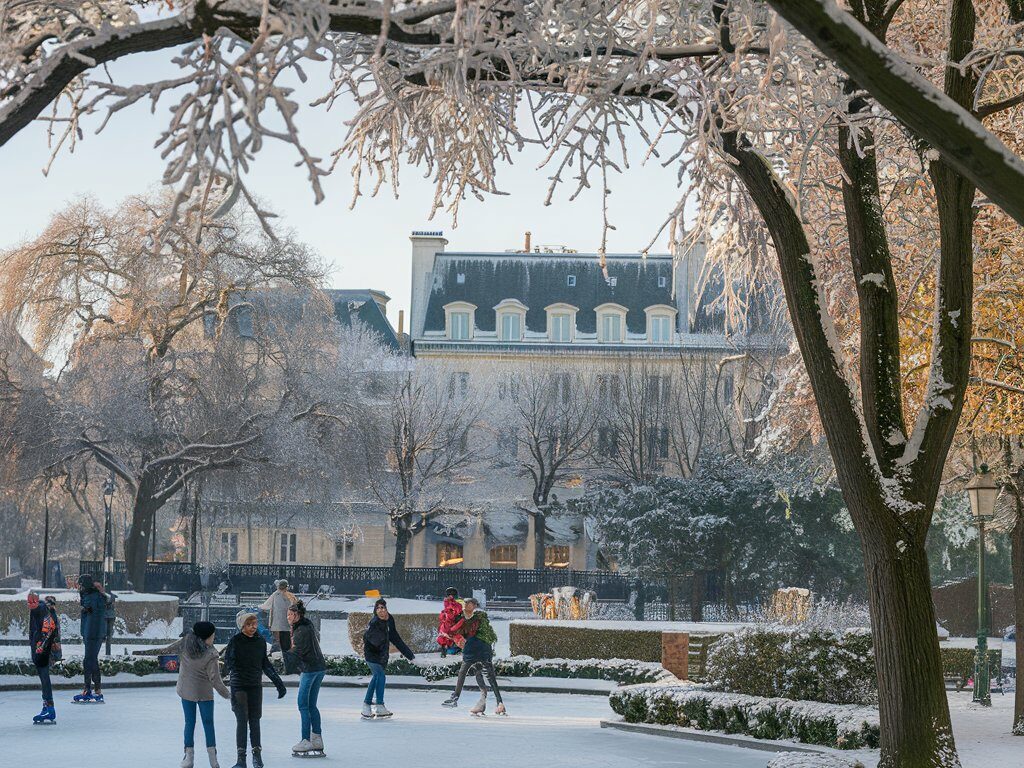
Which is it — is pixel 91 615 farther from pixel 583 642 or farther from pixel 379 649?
pixel 583 642

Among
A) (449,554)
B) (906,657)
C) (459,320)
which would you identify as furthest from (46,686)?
(459,320)

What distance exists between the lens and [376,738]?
17.0 meters

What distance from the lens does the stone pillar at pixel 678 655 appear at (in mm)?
23359

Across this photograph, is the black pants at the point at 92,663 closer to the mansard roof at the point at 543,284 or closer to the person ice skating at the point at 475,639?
the person ice skating at the point at 475,639

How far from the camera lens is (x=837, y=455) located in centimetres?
1047

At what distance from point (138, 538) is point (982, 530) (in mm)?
23811

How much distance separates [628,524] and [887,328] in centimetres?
3339

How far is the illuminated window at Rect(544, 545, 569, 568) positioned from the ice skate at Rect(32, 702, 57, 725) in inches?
1867

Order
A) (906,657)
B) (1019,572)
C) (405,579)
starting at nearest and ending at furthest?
(906,657) → (1019,572) → (405,579)

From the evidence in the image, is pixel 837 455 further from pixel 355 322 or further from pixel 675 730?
pixel 355 322

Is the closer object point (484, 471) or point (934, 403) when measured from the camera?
point (934, 403)

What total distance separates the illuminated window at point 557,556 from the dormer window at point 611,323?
989cm

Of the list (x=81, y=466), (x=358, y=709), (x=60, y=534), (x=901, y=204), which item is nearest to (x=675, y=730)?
(x=358, y=709)

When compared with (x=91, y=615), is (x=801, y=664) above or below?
below
